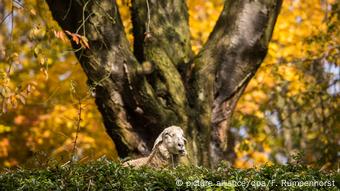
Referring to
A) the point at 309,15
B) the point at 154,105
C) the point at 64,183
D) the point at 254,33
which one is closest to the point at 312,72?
the point at 309,15

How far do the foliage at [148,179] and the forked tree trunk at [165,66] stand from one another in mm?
2278

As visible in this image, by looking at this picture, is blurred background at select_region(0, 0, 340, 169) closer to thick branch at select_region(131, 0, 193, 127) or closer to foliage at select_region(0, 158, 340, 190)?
thick branch at select_region(131, 0, 193, 127)

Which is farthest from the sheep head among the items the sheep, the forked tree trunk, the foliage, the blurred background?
the blurred background

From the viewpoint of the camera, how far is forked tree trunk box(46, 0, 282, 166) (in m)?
7.61

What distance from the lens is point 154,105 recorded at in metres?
7.63

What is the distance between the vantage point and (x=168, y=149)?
6.40m

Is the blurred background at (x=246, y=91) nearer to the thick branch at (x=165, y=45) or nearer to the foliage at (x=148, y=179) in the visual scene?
the thick branch at (x=165, y=45)

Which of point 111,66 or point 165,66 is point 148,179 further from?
point 165,66

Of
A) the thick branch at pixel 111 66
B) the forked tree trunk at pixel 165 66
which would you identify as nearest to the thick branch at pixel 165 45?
the forked tree trunk at pixel 165 66

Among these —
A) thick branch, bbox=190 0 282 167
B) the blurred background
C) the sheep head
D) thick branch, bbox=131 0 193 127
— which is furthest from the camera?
the blurred background

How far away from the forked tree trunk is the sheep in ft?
3.83

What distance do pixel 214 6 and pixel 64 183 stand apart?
12268 mm

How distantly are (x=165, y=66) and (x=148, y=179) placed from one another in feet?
10.3

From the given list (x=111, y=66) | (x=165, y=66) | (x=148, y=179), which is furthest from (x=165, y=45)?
(x=148, y=179)
